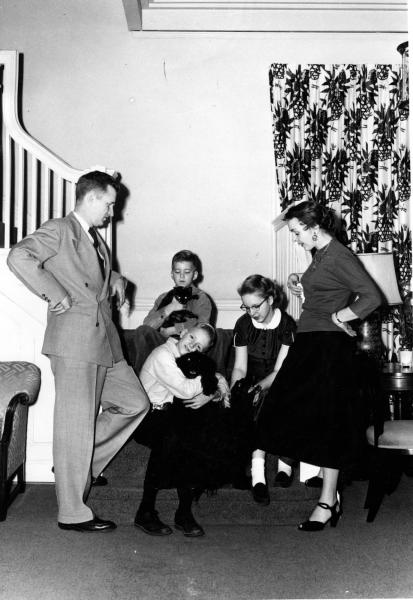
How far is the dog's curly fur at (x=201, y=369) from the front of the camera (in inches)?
135

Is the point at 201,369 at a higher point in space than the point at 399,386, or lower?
higher

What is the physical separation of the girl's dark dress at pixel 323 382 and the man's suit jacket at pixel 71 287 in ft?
2.87

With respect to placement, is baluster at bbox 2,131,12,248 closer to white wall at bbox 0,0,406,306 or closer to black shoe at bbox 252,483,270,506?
white wall at bbox 0,0,406,306

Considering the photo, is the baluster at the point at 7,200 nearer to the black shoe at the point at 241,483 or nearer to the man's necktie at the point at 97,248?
the man's necktie at the point at 97,248

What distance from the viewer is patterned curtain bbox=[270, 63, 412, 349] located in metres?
5.43

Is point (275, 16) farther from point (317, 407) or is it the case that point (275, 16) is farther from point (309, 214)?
point (317, 407)

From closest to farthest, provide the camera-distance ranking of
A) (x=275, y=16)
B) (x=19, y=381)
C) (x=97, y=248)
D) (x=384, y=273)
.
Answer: (x=97, y=248) < (x=19, y=381) < (x=384, y=273) < (x=275, y=16)

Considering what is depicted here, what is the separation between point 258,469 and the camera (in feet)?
11.3

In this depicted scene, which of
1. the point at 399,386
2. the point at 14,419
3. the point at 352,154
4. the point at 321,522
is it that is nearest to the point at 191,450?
the point at 321,522

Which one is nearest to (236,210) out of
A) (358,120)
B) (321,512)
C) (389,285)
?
(358,120)

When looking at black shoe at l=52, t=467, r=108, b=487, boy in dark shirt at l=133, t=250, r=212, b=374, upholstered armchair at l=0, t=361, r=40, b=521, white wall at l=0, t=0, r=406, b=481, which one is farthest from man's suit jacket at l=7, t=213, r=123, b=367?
white wall at l=0, t=0, r=406, b=481

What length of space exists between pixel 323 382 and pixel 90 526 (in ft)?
4.20

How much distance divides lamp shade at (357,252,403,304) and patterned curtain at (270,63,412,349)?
863 millimetres

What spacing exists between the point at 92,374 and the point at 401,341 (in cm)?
292
